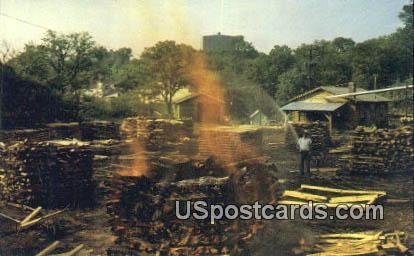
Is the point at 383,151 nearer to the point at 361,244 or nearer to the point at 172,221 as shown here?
the point at 361,244

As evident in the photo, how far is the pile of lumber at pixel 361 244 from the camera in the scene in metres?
8.17

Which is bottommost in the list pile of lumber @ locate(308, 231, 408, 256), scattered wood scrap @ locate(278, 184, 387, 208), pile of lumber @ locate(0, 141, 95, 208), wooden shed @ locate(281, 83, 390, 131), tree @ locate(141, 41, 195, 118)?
pile of lumber @ locate(308, 231, 408, 256)

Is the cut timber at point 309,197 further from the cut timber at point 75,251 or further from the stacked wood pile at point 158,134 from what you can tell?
the stacked wood pile at point 158,134

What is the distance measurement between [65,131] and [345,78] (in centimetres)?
3519

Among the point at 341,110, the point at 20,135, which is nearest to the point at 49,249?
the point at 20,135

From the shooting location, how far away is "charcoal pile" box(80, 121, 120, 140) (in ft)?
81.6

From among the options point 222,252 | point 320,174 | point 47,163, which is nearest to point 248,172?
point 222,252

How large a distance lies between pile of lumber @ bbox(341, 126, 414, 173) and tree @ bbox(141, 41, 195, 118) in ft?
54.7

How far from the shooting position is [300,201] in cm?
1154

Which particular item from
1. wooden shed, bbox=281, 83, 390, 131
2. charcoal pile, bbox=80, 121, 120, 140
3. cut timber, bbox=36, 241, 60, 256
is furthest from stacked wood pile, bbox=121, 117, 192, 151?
cut timber, bbox=36, 241, 60, 256

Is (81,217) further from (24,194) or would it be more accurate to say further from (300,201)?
(300,201)

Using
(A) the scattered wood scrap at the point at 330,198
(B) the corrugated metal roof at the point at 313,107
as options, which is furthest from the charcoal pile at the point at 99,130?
(A) the scattered wood scrap at the point at 330,198

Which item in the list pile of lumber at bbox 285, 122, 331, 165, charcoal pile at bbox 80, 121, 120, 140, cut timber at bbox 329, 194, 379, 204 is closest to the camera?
cut timber at bbox 329, 194, 379, 204

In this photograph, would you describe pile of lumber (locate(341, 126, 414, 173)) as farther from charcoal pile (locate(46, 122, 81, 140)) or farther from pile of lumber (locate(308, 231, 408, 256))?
charcoal pile (locate(46, 122, 81, 140))
